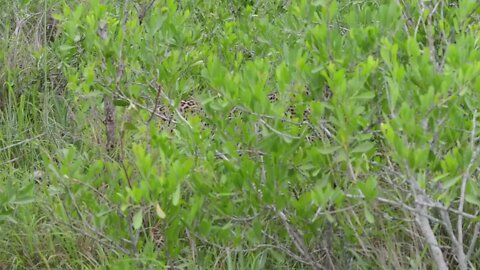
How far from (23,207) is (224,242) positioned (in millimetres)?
1104

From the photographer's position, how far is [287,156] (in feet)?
7.58

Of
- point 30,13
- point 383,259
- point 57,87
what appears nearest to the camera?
point 383,259

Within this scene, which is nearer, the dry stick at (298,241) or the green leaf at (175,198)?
the green leaf at (175,198)

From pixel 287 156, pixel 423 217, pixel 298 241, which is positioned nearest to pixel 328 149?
pixel 287 156

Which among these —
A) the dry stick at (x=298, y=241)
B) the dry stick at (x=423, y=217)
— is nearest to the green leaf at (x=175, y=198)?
the dry stick at (x=298, y=241)

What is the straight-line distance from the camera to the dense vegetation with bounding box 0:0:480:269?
7.09ft

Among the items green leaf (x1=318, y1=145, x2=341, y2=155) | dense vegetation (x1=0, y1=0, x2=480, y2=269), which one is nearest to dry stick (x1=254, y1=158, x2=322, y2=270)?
dense vegetation (x1=0, y1=0, x2=480, y2=269)

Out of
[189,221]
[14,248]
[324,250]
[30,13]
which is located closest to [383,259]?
[324,250]

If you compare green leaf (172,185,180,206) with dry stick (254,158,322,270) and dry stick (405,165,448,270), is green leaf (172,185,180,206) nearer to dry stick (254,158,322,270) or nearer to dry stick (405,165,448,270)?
dry stick (254,158,322,270)

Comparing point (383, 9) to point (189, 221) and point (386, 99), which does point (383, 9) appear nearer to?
point (386, 99)

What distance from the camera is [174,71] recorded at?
259 centimetres

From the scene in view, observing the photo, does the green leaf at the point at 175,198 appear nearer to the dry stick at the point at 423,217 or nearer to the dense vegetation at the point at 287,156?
the dense vegetation at the point at 287,156

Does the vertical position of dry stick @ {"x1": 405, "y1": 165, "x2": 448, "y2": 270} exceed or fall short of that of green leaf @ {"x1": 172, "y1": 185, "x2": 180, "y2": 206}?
it falls short

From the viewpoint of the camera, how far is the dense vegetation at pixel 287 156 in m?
2.16
